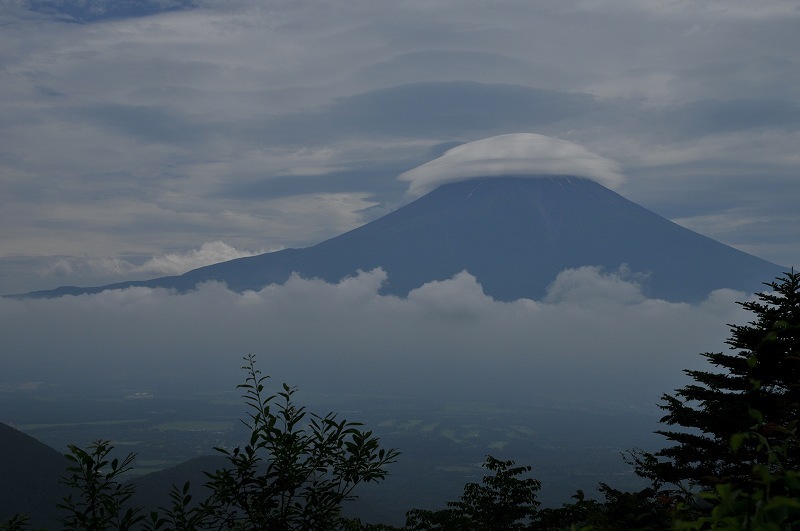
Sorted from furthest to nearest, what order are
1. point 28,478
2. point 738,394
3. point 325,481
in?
point 28,478
point 738,394
point 325,481

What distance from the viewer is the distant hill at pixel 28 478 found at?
104 metres

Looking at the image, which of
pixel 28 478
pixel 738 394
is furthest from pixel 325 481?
pixel 28 478

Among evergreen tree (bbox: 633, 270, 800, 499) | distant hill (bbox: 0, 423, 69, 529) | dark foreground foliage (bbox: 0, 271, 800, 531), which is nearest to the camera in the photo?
dark foreground foliage (bbox: 0, 271, 800, 531)

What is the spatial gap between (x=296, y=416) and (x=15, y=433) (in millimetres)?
141482

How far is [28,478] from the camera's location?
361 ft

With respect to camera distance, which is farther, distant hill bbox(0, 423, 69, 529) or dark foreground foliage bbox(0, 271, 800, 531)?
distant hill bbox(0, 423, 69, 529)

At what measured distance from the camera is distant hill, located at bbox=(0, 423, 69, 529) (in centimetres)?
10350

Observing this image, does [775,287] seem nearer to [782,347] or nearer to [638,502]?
[782,347]

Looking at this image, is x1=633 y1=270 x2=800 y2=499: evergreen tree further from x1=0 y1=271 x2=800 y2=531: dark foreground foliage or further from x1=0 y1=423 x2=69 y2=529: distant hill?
x1=0 y1=423 x2=69 y2=529: distant hill

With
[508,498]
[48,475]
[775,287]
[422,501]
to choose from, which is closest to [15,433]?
[48,475]

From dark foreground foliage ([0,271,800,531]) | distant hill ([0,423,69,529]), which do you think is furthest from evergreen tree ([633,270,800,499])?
distant hill ([0,423,69,529])

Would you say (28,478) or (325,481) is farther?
(28,478)

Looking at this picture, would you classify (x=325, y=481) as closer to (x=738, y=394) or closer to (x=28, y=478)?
(x=738, y=394)

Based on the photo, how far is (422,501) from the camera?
150 metres
